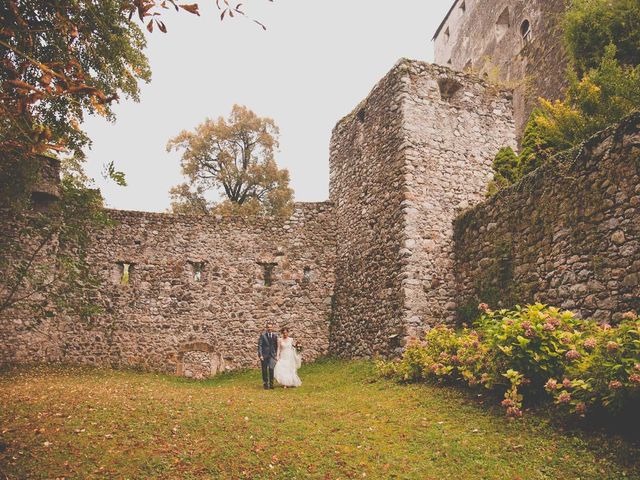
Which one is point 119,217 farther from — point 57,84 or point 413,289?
point 57,84

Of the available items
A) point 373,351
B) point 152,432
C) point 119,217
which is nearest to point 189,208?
point 119,217

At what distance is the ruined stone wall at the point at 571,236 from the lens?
250 inches

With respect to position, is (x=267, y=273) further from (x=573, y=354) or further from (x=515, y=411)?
(x=573, y=354)

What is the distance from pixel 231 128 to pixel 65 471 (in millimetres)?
26573

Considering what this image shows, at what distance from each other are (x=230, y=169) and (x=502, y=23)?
16909 millimetres

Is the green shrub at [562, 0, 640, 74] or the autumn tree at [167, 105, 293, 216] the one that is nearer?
the green shrub at [562, 0, 640, 74]

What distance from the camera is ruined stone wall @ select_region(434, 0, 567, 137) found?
16.2 metres

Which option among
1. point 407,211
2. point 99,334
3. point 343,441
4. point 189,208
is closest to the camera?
point 343,441

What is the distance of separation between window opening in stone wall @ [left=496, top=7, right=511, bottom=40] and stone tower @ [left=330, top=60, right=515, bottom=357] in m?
11.4

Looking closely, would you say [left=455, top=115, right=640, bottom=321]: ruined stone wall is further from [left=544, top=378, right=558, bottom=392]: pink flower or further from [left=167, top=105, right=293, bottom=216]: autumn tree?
[left=167, top=105, right=293, bottom=216]: autumn tree

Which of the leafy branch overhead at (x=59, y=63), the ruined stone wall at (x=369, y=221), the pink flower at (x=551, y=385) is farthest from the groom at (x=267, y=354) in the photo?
the pink flower at (x=551, y=385)

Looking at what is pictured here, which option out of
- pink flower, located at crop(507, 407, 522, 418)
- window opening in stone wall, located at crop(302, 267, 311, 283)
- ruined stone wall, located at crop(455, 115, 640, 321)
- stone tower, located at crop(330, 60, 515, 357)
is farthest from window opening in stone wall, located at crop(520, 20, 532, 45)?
pink flower, located at crop(507, 407, 522, 418)

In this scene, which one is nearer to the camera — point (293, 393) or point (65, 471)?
point (65, 471)

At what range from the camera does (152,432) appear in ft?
18.6
